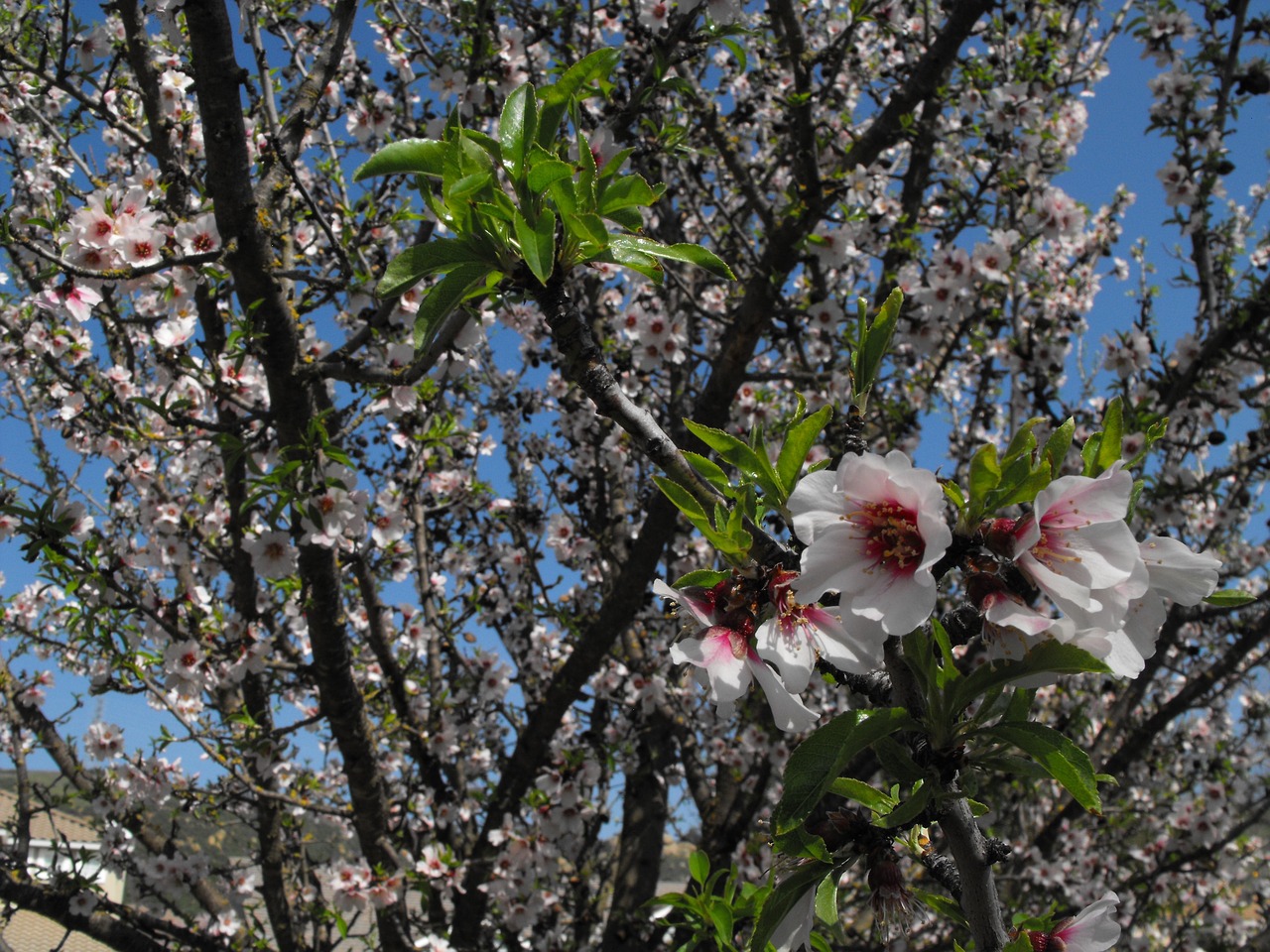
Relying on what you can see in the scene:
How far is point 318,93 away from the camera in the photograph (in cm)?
296

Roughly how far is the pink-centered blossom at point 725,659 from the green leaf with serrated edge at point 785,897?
0.18 metres

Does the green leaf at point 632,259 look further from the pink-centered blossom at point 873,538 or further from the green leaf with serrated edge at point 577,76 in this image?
the pink-centered blossom at point 873,538

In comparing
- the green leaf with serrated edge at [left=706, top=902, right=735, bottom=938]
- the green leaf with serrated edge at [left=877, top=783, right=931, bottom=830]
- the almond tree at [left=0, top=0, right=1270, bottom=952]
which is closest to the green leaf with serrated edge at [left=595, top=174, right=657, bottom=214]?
the almond tree at [left=0, top=0, right=1270, bottom=952]

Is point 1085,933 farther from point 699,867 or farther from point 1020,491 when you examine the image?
point 699,867

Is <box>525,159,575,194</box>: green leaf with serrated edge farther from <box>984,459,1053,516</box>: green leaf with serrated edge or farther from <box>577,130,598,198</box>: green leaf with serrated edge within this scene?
<box>984,459,1053,516</box>: green leaf with serrated edge

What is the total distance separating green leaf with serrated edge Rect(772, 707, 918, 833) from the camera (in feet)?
2.88

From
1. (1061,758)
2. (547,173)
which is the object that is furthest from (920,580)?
(547,173)

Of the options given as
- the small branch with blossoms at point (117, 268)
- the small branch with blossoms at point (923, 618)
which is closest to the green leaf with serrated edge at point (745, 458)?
the small branch with blossoms at point (923, 618)

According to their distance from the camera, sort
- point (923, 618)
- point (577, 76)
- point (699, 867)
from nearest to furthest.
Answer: point (923, 618) < point (577, 76) < point (699, 867)

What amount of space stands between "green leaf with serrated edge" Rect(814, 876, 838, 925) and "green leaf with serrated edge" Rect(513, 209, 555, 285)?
0.86 m

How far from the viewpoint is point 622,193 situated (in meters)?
1.24

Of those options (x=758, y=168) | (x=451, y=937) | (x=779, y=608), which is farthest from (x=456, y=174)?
(x=758, y=168)

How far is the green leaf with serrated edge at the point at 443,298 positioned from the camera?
1193mm

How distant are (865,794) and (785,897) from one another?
164 millimetres
